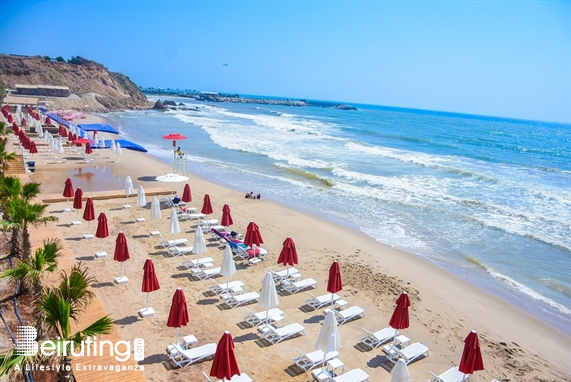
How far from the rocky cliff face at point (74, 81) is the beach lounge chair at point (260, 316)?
202ft

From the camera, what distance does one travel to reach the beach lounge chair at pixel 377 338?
30.4 ft

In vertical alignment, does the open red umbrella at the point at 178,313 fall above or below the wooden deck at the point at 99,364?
above

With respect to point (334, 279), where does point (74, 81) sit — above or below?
above

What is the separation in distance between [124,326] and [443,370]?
7006 mm

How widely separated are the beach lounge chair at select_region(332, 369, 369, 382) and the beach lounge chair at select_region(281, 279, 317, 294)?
Answer: 12.2ft

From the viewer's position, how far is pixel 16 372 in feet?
20.6

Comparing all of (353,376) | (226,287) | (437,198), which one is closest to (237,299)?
(226,287)

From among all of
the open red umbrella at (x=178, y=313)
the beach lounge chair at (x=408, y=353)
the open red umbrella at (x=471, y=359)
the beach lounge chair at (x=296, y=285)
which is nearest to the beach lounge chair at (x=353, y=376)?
the beach lounge chair at (x=408, y=353)

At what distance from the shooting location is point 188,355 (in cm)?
806

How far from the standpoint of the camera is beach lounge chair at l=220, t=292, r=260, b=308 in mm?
10570

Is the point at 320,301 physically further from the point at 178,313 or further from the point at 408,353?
the point at 178,313

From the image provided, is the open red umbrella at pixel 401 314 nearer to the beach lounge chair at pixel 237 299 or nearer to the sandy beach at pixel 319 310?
the sandy beach at pixel 319 310

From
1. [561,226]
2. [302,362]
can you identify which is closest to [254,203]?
[302,362]

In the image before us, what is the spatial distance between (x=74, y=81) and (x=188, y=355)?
279 feet
